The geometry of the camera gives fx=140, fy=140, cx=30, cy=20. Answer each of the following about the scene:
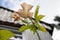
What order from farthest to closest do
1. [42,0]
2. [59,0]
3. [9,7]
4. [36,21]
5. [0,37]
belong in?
[59,0]
[42,0]
[9,7]
[36,21]
[0,37]

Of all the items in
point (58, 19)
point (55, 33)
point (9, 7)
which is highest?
point (9, 7)

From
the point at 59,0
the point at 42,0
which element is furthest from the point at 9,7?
the point at 59,0

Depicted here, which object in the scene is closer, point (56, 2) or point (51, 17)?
point (51, 17)

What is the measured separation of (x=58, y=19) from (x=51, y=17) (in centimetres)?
20

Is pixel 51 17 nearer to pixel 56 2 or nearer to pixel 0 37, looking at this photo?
pixel 56 2

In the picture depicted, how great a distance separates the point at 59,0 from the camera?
1545 mm

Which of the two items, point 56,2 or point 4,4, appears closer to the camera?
point 4,4

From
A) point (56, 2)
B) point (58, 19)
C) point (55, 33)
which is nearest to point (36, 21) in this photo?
point (58, 19)

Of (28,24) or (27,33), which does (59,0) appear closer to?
(27,33)

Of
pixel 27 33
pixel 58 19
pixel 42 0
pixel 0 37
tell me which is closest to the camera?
pixel 0 37

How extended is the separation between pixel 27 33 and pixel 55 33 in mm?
491

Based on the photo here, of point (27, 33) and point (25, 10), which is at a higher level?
point (25, 10)

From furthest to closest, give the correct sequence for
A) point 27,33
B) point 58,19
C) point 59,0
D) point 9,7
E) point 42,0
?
point 59,0
point 42,0
point 9,7
point 58,19
point 27,33

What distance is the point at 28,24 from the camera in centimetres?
40
